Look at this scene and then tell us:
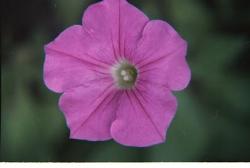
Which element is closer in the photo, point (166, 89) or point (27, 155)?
point (166, 89)

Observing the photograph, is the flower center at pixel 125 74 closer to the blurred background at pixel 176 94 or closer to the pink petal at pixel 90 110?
the pink petal at pixel 90 110

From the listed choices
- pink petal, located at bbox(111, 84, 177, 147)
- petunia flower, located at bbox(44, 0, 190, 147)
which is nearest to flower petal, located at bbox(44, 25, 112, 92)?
petunia flower, located at bbox(44, 0, 190, 147)

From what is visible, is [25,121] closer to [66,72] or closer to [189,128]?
[66,72]
